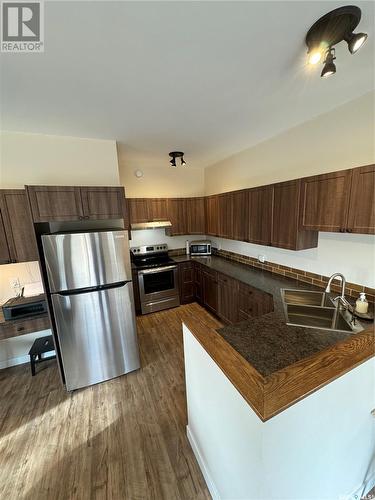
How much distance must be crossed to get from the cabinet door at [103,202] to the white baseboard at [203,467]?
2178 millimetres

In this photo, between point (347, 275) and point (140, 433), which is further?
point (347, 275)

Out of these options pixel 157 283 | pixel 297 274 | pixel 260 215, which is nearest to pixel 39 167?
pixel 157 283

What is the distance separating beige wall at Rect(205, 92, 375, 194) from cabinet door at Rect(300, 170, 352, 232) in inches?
11.9

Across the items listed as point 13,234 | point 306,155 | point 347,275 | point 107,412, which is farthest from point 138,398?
point 306,155

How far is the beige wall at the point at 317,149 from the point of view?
1805 mm

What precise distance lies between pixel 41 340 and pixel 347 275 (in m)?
3.64

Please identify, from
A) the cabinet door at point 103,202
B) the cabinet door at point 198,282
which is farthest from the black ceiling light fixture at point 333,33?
the cabinet door at point 198,282

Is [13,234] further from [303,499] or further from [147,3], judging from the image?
[303,499]

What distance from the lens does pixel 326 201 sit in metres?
1.89

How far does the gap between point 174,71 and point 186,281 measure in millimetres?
3232

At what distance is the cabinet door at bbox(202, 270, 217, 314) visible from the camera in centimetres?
344

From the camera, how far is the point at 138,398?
2.06 m

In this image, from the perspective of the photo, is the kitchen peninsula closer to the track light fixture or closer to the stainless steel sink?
the stainless steel sink

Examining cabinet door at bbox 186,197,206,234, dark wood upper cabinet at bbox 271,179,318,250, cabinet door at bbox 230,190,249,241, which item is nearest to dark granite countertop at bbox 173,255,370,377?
dark wood upper cabinet at bbox 271,179,318,250
